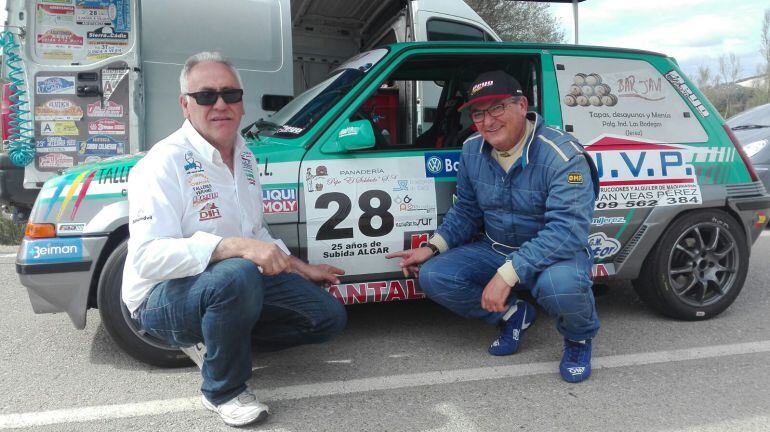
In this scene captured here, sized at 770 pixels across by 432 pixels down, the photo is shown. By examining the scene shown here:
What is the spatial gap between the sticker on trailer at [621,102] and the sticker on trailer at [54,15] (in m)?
3.91

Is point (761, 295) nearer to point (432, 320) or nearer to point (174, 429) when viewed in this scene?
point (432, 320)

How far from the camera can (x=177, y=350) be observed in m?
2.86

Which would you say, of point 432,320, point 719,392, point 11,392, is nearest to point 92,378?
point 11,392

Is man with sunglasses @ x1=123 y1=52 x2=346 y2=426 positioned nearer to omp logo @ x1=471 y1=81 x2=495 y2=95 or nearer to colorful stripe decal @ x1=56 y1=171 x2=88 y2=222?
colorful stripe decal @ x1=56 y1=171 x2=88 y2=222

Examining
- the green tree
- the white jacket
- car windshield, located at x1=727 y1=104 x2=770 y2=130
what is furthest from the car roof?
the green tree

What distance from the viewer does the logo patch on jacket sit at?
2345mm

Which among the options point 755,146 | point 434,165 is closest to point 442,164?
point 434,165

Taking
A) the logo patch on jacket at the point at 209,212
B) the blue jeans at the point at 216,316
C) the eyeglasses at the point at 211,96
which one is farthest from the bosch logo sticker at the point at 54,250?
the eyeglasses at the point at 211,96

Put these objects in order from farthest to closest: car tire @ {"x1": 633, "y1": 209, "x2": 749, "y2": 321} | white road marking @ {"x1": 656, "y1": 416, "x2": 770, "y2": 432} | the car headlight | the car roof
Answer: the car headlight → car tire @ {"x1": 633, "y1": 209, "x2": 749, "y2": 321} → the car roof → white road marking @ {"x1": 656, "y1": 416, "x2": 770, "y2": 432}

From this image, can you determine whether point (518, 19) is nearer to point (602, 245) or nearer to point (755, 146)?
point (755, 146)

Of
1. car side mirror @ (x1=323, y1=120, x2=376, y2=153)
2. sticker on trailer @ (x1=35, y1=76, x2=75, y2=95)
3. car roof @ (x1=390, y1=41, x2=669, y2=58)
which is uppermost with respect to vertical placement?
sticker on trailer @ (x1=35, y1=76, x2=75, y2=95)

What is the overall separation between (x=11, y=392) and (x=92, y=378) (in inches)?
13.2

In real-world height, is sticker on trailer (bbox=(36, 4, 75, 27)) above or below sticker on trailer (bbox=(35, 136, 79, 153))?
above

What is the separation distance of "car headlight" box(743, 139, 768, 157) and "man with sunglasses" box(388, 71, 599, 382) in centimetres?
483
